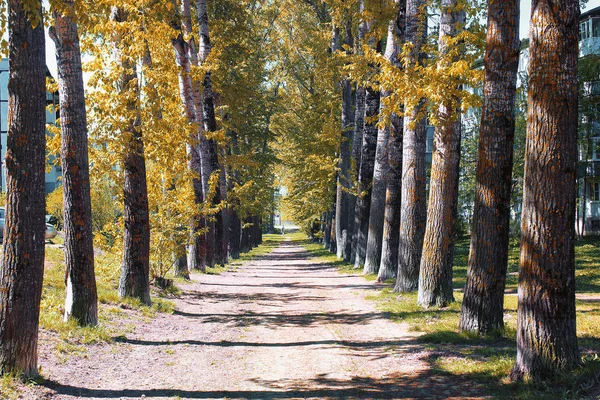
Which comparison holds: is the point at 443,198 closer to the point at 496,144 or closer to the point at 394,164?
the point at 496,144

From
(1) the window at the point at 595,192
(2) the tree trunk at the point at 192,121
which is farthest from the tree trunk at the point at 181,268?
(1) the window at the point at 595,192

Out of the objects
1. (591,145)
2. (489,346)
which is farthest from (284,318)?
(591,145)

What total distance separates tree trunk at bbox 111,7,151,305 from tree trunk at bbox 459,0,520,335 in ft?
21.6

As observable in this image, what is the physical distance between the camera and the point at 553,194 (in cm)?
659

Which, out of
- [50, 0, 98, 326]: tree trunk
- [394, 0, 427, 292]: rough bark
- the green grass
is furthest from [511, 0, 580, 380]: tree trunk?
[394, 0, 427, 292]: rough bark

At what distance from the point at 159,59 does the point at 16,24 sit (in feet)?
22.6

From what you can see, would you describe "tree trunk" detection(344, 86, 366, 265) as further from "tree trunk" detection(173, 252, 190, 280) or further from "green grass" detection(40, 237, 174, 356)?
"green grass" detection(40, 237, 174, 356)

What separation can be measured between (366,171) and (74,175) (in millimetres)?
14506

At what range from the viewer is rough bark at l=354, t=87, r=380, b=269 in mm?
21781

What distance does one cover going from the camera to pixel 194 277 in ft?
68.3

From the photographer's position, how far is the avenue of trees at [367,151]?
6.64m

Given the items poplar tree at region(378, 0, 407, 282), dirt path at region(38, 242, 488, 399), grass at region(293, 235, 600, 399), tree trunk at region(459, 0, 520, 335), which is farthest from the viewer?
poplar tree at region(378, 0, 407, 282)

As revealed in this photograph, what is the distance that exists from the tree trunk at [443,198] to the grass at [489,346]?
475mm

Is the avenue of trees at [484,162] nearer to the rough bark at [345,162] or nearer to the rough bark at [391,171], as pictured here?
the rough bark at [391,171]
